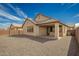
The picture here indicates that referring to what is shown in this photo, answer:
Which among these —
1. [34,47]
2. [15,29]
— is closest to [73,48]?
[34,47]

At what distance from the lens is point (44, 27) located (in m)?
4.76

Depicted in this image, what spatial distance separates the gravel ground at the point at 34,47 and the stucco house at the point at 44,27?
27 centimetres

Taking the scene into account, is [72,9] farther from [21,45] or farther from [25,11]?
[21,45]

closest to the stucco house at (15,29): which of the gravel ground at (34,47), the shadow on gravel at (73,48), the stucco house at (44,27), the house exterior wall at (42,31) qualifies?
the stucco house at (44,27)

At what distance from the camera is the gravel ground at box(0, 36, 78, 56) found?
4598 millimetres

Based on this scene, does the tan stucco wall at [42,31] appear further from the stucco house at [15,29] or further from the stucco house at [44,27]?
the stucco house at [15,29]

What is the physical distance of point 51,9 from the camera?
15.0 ft

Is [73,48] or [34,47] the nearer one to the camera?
[73,48]

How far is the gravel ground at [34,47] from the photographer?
460 cm

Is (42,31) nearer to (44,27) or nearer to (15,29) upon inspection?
(44,27)

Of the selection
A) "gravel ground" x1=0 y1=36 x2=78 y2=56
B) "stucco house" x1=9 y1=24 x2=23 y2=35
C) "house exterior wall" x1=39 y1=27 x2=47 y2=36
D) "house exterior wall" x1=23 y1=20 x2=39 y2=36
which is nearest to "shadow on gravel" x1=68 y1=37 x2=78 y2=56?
"gravel ground" x1=0 y1=36 x2=78 y2=56

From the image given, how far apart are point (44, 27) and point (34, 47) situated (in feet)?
2.46

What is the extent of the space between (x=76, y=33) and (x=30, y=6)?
5.87 ft

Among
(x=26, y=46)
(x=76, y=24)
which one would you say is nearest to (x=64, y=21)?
(x=76, y=24)
